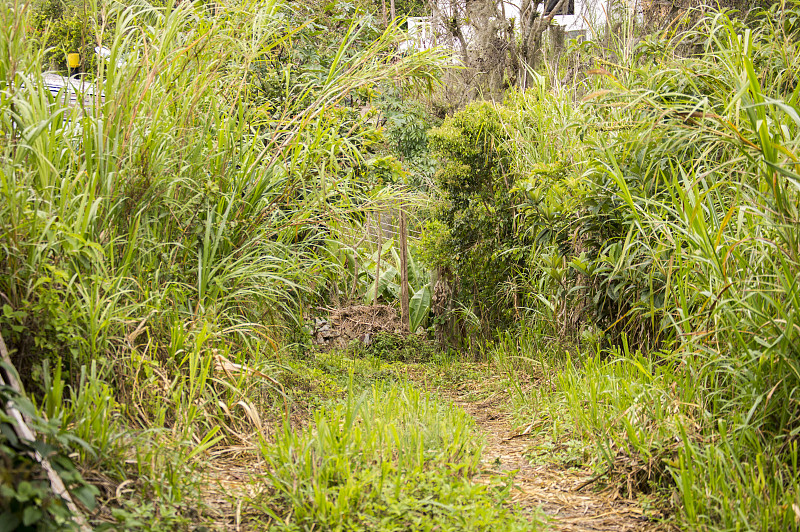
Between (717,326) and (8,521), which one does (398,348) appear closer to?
(717,326)

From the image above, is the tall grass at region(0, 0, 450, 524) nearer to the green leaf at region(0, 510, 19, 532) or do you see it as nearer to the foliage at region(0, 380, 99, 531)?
the foliage at region(0, 380, 99, 531)

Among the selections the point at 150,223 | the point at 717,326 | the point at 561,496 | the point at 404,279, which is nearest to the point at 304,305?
the point at 150,223

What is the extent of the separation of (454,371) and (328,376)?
1366mm

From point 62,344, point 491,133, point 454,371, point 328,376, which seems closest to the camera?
point 62,344

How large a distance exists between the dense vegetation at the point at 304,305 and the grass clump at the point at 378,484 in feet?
0.05

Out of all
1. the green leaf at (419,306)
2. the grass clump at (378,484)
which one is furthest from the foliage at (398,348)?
the grass clump at (378,484)

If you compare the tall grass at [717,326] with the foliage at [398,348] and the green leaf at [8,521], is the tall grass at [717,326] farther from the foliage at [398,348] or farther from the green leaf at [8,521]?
the foliage at [398,348]

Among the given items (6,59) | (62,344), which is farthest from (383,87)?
(62,344)

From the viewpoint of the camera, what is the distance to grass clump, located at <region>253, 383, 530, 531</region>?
7.77ft

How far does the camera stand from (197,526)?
231 cm

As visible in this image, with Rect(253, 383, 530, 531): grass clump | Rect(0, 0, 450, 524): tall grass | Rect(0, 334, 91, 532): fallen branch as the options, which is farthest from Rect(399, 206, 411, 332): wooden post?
Rect(0, 334, 91, 532): fallen branch

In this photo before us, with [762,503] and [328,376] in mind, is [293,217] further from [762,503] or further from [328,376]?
[762,503]

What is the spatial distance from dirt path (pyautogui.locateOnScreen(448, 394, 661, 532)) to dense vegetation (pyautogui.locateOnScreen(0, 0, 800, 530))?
0.39 feet

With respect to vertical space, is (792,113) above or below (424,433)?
above
